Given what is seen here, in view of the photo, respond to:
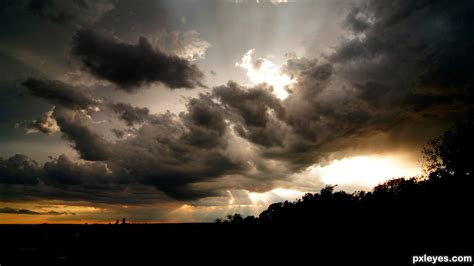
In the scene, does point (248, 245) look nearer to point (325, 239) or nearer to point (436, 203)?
point (325, 239)

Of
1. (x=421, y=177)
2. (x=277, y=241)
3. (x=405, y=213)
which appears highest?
(x=421, y=177)

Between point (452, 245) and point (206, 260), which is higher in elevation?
point (452, 245)

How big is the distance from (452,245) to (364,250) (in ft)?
35.3

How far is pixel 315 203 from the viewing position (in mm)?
95750

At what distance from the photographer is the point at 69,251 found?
50500 millimetres

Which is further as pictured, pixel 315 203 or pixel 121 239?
pixel 315 203

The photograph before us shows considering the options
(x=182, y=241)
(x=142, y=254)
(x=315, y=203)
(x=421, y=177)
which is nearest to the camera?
(x=142, y=254)

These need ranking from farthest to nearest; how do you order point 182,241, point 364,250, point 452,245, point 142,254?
point 182,241 → point 142,254 → point 364,250 → point 452,245

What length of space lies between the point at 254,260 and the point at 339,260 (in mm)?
13426

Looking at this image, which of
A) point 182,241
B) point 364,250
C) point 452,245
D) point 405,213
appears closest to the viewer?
point 452,245

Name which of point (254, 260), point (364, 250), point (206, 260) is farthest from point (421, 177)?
point (206, 260)

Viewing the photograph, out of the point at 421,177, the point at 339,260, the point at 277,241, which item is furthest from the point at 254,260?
the point at 421,177

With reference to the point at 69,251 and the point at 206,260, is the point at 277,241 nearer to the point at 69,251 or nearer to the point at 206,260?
the point at 206,260

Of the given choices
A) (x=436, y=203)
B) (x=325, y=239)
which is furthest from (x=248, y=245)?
(x=436, y=203)
